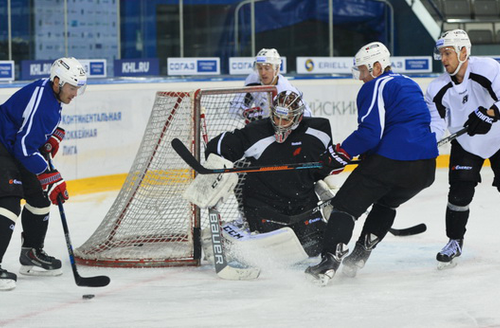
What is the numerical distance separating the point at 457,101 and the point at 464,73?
12 cm

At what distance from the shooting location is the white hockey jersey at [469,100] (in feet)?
11.8

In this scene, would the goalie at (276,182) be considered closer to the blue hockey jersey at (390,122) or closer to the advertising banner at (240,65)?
the blue hockey jersey at (390,122)

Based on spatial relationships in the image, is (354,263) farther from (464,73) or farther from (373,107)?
(464,73)

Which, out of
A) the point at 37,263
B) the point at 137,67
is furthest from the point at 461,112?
the point at 137,67

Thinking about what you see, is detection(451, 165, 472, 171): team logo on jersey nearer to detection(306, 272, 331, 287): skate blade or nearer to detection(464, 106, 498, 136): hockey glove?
detection(464, 106, 498, 136): hockey glove

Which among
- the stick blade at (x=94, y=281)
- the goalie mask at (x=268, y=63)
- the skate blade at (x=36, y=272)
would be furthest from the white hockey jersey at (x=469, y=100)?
the skate blade at (x=36, y=272)

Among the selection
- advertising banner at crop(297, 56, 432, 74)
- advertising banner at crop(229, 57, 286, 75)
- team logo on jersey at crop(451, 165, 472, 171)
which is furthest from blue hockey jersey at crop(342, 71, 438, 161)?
advertising banner at crop(297, 56, 432, 74)

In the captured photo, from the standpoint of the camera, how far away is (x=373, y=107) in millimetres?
3189

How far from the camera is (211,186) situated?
3.46m

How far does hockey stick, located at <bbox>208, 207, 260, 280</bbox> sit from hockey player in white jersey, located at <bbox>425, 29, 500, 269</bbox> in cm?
81

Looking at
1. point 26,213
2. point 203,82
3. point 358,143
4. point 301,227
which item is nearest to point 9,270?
point 26,213

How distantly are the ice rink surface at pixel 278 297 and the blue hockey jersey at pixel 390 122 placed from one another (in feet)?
1.71

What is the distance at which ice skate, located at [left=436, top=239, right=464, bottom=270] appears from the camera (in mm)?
3600

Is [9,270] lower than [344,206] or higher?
lower
